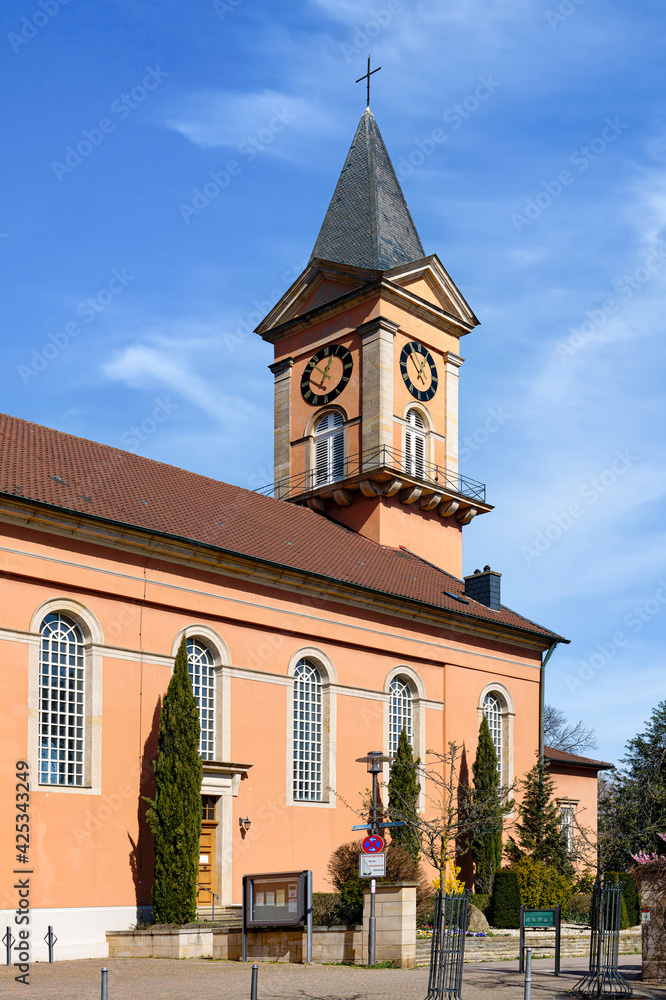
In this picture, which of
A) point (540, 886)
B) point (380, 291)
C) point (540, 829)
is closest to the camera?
point (540, 886)

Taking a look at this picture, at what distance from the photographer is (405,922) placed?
21203 mm

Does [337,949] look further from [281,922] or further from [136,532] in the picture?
[136,532]

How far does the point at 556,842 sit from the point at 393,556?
10.4 metres

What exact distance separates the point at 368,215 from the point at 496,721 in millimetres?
20373

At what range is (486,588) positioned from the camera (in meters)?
39.4

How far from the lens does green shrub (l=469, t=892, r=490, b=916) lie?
104ft

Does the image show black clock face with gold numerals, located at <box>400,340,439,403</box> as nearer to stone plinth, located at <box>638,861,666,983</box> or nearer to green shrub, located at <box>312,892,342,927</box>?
green shrub, located at <box>312,892,342,927</box>

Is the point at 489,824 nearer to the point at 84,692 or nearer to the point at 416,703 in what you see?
the point at 416,703

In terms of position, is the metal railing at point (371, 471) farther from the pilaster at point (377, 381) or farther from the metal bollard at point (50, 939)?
the metal bollard at point (50, 939)

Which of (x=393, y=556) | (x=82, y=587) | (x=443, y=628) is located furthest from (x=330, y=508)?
(x=82, y=587)

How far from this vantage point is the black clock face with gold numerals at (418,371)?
139 feet

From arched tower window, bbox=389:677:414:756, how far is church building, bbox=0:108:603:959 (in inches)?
4.8

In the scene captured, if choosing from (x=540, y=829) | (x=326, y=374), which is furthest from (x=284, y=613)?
(x=326, y=374)

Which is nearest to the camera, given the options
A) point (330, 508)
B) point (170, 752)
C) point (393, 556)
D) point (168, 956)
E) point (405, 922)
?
point (405, 922)
